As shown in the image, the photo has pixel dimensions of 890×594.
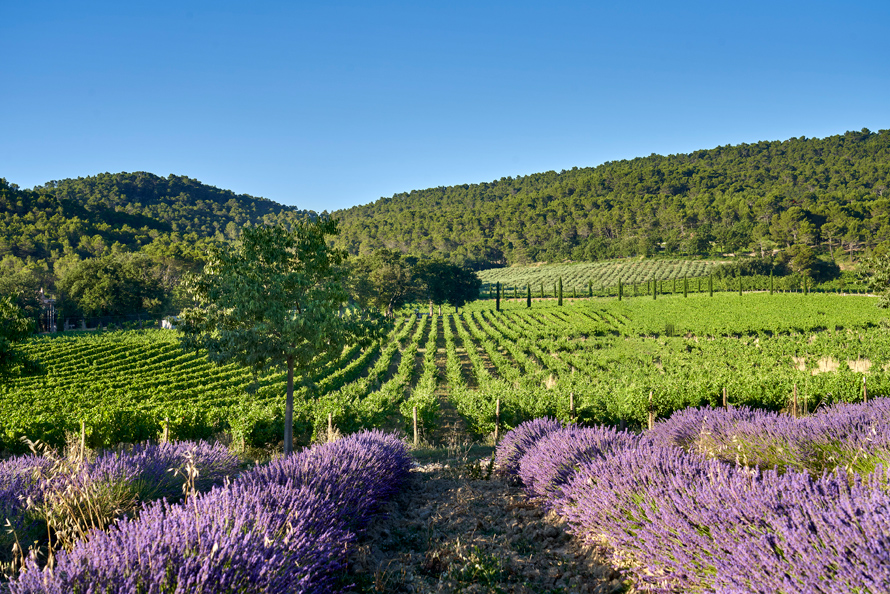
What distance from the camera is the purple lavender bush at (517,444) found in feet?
25.6

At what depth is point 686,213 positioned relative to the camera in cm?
12350

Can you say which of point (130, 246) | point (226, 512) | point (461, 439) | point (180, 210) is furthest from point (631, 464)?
point (180, 210)

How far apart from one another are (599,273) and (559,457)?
102907 mm

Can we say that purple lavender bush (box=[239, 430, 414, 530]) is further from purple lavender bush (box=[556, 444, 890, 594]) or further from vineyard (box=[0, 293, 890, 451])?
vineyard (box=[0, 293, 890, 451])

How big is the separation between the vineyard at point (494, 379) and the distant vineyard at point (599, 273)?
1539 inches

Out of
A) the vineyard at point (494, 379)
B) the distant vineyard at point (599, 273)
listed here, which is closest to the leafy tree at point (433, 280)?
the vineyard at point (494, 379)

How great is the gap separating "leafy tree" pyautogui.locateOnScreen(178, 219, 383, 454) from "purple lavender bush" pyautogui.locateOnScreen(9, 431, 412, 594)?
4131 millimetres

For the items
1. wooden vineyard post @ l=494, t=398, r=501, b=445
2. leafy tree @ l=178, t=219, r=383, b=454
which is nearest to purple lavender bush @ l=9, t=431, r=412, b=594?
leafy tree @ l=178, t=219, r=383, b=454

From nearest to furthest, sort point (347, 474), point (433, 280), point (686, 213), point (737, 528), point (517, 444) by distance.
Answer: point (737, 528), point (347, 474), point (517, 444), point (433, 280), point (686, 213)

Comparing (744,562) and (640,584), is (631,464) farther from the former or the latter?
(744,562)

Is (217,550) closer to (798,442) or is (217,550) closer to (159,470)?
(159,470)

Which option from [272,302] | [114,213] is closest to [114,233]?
[114,213]

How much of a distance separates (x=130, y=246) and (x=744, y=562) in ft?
403

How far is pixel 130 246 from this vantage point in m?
103
